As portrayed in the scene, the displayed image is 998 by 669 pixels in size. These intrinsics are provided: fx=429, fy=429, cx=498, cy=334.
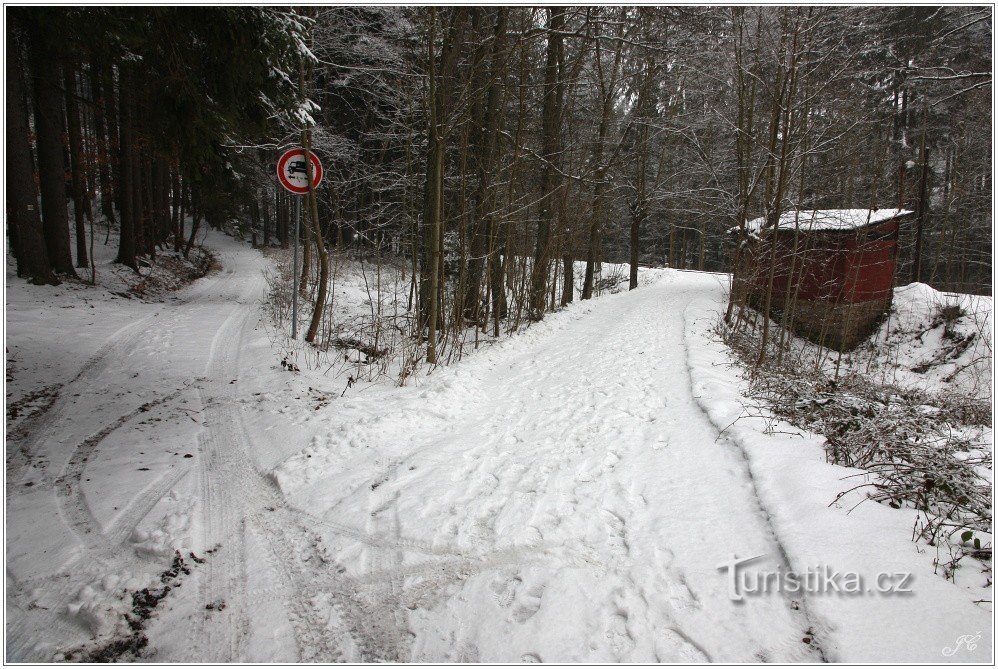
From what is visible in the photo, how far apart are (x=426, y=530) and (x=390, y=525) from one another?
0.27 metres

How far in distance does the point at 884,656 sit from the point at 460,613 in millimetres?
1870

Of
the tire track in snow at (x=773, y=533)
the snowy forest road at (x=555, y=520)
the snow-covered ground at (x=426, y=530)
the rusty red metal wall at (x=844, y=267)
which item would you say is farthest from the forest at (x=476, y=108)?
the tire track in snow at (x=773, y=533)

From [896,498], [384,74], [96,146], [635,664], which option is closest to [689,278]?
[384,74]

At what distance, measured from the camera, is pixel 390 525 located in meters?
2.94

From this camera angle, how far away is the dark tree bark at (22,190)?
26.9ft

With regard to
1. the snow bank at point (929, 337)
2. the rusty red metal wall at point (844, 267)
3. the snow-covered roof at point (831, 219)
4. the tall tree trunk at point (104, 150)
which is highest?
the tall tree trunk at point (104, 150)

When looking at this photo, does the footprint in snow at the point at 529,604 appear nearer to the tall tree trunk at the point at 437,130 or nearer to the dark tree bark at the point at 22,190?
the tall tree trunk at the point at 437,130

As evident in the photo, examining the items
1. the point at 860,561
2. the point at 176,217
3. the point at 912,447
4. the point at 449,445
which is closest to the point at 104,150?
the point at 176,217

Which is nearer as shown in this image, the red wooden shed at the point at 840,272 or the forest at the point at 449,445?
the forest at the point at 449,445

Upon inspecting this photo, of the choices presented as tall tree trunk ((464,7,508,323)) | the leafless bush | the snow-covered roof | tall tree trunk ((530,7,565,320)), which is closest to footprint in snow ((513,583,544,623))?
the leafless bush

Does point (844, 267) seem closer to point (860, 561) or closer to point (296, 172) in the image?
point (860, 561)

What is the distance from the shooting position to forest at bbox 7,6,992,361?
4.68 m

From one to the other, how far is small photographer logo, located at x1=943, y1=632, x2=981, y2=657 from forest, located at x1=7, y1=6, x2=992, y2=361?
4.60 m

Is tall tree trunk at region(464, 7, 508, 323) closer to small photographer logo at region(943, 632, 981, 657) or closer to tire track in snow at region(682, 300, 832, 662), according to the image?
tire track in snow at region(682, 300, 832, 662)
